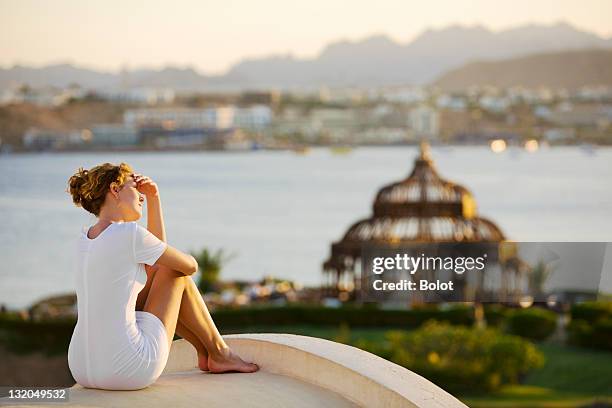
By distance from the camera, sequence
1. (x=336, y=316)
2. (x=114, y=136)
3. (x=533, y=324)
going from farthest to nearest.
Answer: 1. (x=114, y=136)
2. (x=336, y=316)
3. (x=533, y=324)

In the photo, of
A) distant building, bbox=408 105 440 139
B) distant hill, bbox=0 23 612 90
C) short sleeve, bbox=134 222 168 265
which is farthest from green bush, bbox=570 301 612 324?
distant building, bbox=408 105 440 139

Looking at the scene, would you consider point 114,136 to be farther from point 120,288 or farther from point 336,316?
point 120,288

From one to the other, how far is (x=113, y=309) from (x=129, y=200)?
0.27 m

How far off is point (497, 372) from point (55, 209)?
60.0 feet

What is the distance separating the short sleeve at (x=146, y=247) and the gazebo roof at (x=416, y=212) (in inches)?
396

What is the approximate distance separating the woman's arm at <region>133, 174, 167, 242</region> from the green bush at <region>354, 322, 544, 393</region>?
7.63 m

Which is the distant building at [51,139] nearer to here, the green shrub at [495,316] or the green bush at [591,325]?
the green shrub at [495,316]

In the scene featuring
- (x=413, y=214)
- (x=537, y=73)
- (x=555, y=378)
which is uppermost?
(x=537, y=73)

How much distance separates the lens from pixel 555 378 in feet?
37.5

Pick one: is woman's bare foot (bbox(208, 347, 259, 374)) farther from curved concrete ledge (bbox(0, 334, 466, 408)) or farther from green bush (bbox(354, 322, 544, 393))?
green bush (bbox(354, 322, 544, 393))

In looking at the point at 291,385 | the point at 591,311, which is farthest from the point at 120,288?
the point at 591,311

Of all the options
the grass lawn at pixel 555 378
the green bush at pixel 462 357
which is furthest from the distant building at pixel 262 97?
the green bush at pixel 462 357

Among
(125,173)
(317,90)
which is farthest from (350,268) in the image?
(317,90)

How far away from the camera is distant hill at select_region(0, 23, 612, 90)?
989 inches
